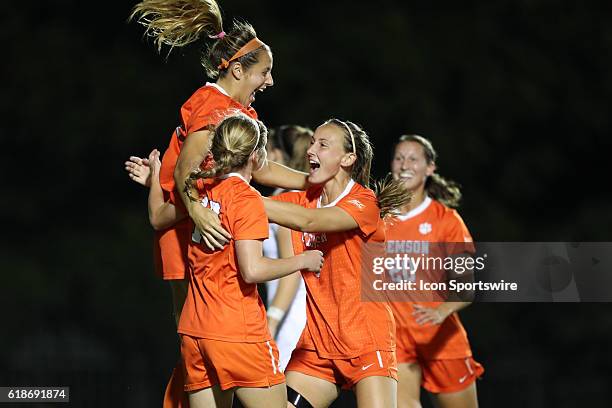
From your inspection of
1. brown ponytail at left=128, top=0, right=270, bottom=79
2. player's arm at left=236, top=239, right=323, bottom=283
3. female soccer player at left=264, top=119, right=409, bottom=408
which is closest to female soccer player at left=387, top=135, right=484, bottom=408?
female soccer player at left=264, top=119, right=409, bottom=408

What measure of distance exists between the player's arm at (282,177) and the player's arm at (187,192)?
0.46 meters

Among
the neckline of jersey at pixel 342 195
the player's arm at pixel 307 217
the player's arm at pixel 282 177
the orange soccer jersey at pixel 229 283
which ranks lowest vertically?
the orange soccer jersey at pixel 229 283

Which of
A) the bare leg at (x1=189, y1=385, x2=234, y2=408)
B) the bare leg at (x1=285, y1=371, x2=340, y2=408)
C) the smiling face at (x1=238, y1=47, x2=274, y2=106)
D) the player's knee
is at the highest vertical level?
the smiling face at (x1=238, y1=47, x2=274, y2=106)

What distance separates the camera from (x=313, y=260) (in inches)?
138

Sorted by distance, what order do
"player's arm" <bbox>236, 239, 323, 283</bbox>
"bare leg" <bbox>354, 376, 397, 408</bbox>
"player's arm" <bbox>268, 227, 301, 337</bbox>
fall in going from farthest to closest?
"player's arm" <bbox>268, 227, 301, 337</bbox> < "bare leg" <bbox>354, 376, 397, 408</bbox> < "player's arm" <bbox>236, 239, 323, 283</bbox>

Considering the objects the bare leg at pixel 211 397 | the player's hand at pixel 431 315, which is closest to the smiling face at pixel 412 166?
the player's hand at pixel 431 315

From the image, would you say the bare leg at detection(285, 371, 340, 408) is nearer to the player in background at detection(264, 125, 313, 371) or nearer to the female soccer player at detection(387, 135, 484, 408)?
the player in background at detection(264, 125, 313, 371)

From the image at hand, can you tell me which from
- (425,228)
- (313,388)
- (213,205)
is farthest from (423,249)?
(213,205)

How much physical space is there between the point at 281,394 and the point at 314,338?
1.43 feet

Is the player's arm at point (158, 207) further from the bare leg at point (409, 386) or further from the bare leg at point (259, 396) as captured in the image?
the bare leg at point (409, 386)

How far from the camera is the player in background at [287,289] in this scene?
4891mm

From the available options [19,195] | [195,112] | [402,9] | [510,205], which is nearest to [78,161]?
[19,195]

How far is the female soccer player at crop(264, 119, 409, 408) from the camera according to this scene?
370 cm

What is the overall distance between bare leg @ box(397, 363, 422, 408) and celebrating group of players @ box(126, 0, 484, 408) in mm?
897
